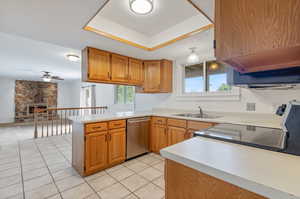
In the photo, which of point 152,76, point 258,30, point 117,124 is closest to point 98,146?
point 117,124

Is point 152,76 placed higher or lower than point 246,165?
higher

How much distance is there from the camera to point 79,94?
24.3 ft

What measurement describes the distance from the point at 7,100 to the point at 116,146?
7633mm

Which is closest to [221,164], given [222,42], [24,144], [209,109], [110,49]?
[222,42]

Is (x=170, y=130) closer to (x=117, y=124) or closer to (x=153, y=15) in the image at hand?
(x=117, y=124)

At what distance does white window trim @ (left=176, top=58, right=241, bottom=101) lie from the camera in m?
2.38

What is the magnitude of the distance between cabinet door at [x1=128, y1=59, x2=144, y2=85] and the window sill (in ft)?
3.22

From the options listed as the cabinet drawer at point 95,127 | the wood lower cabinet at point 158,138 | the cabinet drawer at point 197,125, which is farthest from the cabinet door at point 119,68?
the cabinet drawer at point 197,125

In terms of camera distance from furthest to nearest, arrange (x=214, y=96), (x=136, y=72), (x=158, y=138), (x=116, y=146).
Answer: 1. (x=136, y=72)
2. (x=158, y=138)
3. (x=214, y=96)
4. (x=116, y=146)

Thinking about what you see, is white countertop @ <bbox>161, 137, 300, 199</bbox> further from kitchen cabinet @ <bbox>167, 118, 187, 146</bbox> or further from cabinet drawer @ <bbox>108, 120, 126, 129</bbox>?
cabinet drawer @ <bbox>108, 120, 126, 129</bbox>

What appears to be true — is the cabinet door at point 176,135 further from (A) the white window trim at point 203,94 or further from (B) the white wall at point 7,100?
(B) the white wall at point 7,100

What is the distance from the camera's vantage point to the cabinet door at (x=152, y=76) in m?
3.12

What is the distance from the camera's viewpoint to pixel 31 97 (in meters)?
7.23

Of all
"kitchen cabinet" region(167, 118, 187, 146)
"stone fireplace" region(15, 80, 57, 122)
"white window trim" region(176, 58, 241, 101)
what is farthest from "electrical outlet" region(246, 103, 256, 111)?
"stone fireplace" region(15, 80, 57, 122)
